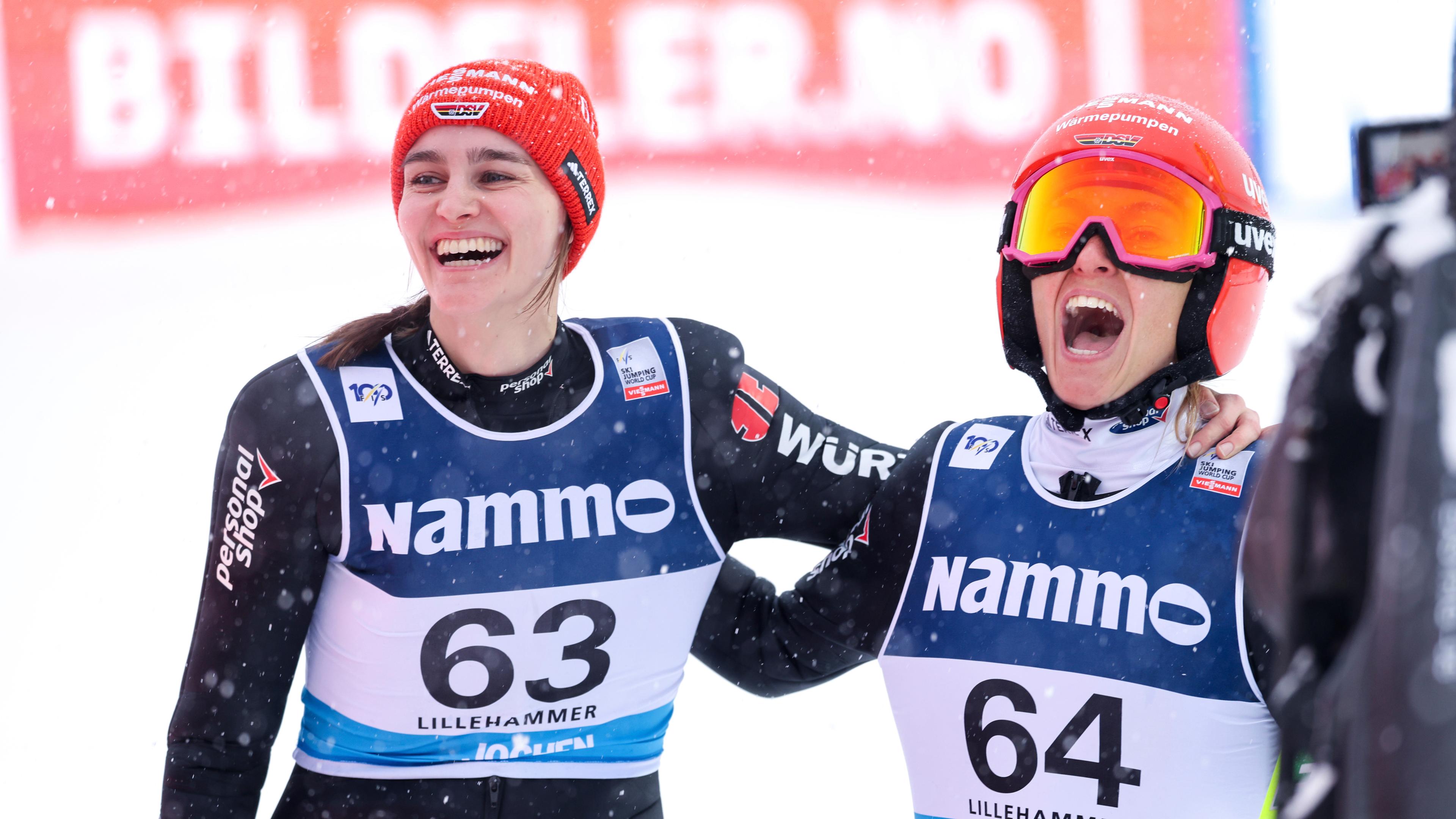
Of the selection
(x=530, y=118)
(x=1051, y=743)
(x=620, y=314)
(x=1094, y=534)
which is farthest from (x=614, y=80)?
(x=1051, y=743)

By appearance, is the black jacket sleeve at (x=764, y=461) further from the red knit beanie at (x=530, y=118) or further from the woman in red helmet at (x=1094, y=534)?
the red knit beanie at (x=530, y=118)

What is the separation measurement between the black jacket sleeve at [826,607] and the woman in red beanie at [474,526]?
0.13 metres

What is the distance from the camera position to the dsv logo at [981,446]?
240cm

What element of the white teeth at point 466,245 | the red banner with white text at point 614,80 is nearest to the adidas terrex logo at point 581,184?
the white teeth at point 466,245

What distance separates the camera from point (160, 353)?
20.7ft

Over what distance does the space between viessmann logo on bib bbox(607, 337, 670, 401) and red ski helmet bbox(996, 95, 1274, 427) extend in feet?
2.63

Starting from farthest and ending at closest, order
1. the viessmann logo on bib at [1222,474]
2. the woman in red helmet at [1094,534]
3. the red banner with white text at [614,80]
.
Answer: the red banner with white text at [614,80], the viessmann logo on bib at [1222,474], the woman in red helmet at [1094,534]

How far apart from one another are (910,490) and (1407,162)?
1.08 meters

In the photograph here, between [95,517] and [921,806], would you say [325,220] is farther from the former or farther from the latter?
[921,806]

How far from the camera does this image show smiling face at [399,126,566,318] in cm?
256

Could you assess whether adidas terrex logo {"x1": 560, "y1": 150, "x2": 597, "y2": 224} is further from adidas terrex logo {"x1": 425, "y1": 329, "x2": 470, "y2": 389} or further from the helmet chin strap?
the helmet chin strap

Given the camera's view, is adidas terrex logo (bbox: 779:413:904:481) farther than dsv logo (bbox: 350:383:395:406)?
Yes

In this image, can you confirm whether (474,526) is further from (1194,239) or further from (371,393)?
(1194,239)

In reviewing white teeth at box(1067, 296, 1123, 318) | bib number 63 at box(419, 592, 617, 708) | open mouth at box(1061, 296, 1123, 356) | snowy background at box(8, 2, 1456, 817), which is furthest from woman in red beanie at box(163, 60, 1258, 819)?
snowy background at box(8, 2, 1456, 817)
